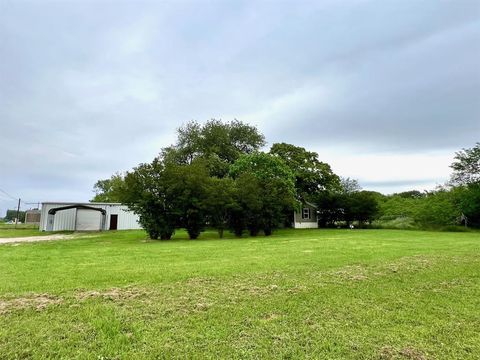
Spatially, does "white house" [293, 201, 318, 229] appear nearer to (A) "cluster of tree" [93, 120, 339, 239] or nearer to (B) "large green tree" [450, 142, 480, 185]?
(A) "cluster of tree" [93, 120, 339, 239]

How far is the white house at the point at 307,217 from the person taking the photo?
3278 centimetres

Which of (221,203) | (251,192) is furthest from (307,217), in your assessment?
(221,203)

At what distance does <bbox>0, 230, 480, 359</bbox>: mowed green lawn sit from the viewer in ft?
9.53

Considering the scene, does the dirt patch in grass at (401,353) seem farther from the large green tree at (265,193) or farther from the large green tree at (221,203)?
the large green tree at (265,193)

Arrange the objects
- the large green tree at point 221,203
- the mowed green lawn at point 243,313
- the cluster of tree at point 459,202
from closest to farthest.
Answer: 1. the mowed green lawn at point 243,313
2. the large green tree at point 221,203
3. the cluster of tree at point 459,202

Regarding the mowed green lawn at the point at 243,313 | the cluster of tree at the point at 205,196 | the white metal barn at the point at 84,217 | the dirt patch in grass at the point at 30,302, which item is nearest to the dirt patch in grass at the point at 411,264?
the mowed green lawn at the point at 243,313

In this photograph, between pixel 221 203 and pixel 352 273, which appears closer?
pixel 352 273

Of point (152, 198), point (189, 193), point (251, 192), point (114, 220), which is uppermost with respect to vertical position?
point (251, 192)

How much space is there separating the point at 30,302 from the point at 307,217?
3103 cm

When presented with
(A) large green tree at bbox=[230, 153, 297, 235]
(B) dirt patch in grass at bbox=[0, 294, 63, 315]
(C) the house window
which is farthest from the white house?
(B) dirt patch in grass at bbox=[0, 294, 63, 315]

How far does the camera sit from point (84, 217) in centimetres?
3128

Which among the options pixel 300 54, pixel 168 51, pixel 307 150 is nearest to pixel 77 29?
pixel 168 51

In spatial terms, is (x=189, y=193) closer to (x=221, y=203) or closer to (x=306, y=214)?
(x=221, y=203)

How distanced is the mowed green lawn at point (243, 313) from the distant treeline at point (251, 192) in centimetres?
1187
